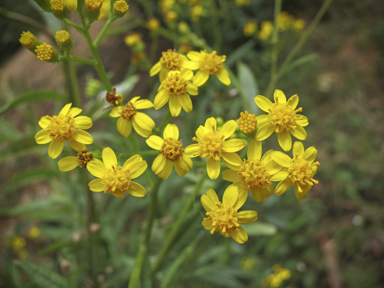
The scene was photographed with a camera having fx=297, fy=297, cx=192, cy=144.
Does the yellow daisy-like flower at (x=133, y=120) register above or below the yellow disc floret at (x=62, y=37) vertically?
below

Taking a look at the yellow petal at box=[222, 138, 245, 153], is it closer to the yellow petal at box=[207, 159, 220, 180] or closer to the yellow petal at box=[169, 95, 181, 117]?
the yellow petal at box=[207, 159, 220, 180]

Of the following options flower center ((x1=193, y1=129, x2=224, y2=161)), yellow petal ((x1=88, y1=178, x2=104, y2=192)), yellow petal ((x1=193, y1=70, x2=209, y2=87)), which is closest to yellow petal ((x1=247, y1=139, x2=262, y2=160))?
flower center ((x1=193, y1=129, x2=224, y2=161))

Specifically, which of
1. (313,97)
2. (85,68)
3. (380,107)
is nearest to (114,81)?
(85,68)

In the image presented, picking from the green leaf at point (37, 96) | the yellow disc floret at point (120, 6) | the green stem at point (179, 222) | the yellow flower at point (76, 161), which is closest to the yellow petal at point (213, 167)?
the green stem at point (179, 222)

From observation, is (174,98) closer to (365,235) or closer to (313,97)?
(365,235)

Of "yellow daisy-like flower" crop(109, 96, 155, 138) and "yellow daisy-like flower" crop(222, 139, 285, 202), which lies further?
"yellow daisy-like flower" crop(109, 96, 155, 138)

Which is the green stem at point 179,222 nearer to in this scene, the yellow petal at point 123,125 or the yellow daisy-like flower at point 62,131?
the yellow petal at point 123,125
